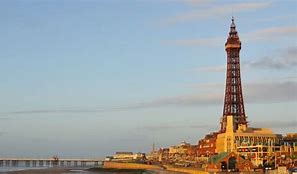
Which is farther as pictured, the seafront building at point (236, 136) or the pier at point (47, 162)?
the pier at point (47, 162)

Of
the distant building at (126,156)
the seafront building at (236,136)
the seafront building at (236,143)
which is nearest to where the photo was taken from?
the seafront building at (236,143)

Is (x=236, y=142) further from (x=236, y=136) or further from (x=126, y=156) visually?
(x=126, y=156)

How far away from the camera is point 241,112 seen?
10731cm

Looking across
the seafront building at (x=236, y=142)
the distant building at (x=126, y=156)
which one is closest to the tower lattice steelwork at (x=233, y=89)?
the seafront building at (x=236, y=142)

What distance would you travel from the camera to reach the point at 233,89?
110188 mm

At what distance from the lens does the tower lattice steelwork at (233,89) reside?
107m

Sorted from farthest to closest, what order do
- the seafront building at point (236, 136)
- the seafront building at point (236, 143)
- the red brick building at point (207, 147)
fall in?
the red brick building at point (207, 147), the seafront building at point (236, 136), the seafront building at point (236, 143)

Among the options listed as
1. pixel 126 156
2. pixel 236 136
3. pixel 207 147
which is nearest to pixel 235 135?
pixel 236 136

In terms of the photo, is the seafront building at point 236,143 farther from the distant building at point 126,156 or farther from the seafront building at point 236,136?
the distant building at point 126,156

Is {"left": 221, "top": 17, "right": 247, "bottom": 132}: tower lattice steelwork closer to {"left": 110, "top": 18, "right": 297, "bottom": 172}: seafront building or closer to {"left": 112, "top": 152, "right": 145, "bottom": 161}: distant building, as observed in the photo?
{"left": 110, "top": 18, "right": 297, "bottom": 172}: seafront building

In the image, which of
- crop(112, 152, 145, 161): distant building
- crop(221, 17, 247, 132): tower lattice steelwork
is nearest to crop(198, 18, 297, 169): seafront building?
crop(221, 17, 247, 132): tower lattice steelwork

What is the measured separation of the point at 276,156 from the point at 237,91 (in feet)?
129

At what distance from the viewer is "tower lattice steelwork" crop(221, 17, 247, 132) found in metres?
107

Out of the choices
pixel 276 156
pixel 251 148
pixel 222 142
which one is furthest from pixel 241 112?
pixel 276 156
